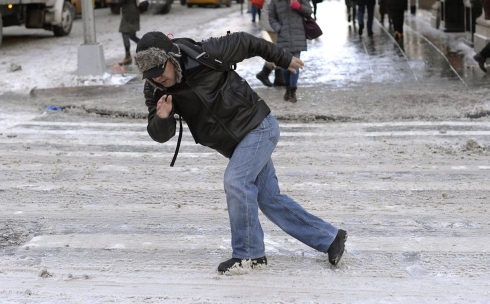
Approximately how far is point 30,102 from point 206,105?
331 inches

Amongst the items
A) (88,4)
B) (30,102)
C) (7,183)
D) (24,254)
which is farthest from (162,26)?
(24,254)

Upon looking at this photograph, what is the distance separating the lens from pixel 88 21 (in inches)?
570

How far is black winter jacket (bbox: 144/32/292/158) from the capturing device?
15.6 ft

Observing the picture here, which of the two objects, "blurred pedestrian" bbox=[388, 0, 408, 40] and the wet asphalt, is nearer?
the wet asphalt

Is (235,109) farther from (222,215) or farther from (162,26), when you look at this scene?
(162,26)

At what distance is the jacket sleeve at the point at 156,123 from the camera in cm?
467

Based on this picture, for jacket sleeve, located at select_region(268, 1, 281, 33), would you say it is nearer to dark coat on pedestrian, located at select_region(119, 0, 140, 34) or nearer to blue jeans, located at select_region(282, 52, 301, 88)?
blue jeans, located at select_region(282, 52, 301, 88)

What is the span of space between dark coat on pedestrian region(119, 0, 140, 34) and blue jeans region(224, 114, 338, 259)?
11472mm

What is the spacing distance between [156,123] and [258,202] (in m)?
0.88

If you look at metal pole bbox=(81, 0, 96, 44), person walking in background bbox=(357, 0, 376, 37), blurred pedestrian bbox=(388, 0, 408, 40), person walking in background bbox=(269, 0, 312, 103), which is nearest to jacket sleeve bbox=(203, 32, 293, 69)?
person walking in background bbox=(269, 0, 312, 103)

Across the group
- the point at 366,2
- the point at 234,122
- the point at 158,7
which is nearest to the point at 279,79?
the point at 234,122

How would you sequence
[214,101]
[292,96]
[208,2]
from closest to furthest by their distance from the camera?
[214,101] < [292,96] < [208,2]

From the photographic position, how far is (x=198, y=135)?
4895mm

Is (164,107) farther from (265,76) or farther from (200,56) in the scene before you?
(265,76)
